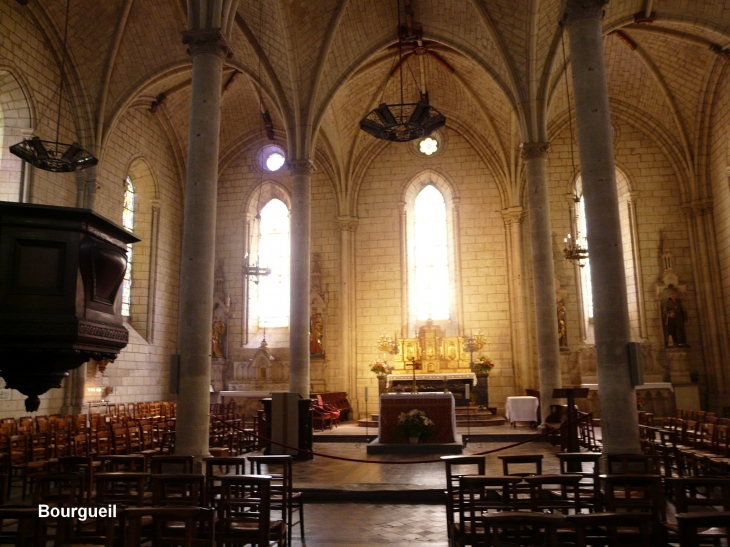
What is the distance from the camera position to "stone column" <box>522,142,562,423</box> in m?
14.9

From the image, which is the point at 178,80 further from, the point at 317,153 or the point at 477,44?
the point at 477,44

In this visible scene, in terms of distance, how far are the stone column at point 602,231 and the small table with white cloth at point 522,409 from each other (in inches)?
320

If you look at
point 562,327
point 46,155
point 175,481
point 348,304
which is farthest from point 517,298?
point 175,481

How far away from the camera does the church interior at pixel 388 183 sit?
15477 mm

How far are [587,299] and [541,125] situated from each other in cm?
740

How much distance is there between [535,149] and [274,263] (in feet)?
35.6

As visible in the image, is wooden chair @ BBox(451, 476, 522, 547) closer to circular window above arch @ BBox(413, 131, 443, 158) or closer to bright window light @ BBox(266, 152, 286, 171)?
circular window above arch @ BBox(413, 131, 443, 158)

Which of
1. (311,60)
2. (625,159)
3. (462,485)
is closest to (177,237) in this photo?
(311,60)

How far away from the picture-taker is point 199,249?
991cm

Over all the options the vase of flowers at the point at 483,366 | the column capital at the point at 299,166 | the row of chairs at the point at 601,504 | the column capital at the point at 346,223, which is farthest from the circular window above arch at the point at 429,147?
the row of chairs at the point at 601,504

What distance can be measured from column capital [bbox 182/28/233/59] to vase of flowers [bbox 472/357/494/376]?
1260 cm

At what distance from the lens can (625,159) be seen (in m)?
21.0

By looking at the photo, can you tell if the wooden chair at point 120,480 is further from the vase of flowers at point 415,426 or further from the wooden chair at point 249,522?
the vase of flowers at point 415,426

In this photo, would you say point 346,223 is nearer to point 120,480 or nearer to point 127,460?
point 127,460
